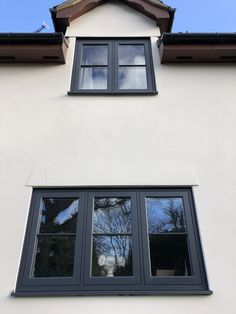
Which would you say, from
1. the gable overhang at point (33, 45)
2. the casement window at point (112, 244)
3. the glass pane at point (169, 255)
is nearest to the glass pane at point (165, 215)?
the casement window at point (112, 244)

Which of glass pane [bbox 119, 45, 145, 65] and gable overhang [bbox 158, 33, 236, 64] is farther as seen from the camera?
glass pane [bbox 119, 45, 145, 65]

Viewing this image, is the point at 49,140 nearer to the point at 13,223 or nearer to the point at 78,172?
the point at 78,172

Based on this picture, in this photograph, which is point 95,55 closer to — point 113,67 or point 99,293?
point 113,67

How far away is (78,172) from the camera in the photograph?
4934 millimetres

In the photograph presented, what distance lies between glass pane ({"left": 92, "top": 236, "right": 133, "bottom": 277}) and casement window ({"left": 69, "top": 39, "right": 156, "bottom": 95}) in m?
2.60

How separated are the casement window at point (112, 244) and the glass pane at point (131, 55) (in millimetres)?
2803

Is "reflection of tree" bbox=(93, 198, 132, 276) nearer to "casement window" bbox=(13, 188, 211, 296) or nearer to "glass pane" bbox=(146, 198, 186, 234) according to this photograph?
"casement window" bbox=(13, 188, 211, 296)

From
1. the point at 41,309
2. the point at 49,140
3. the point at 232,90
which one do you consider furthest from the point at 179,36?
the point at 41,309

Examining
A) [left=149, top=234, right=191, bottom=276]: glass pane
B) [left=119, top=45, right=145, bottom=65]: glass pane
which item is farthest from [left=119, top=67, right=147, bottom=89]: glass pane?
[left=149, top=234, right=191, bottom=276]: glass pane

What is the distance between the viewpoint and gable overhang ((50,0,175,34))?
6949 mm

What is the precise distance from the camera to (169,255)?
4.35m

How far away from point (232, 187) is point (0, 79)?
14.4ft

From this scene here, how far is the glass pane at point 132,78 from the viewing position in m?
6.13

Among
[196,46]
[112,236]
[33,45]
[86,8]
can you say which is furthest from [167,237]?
[86,8]
